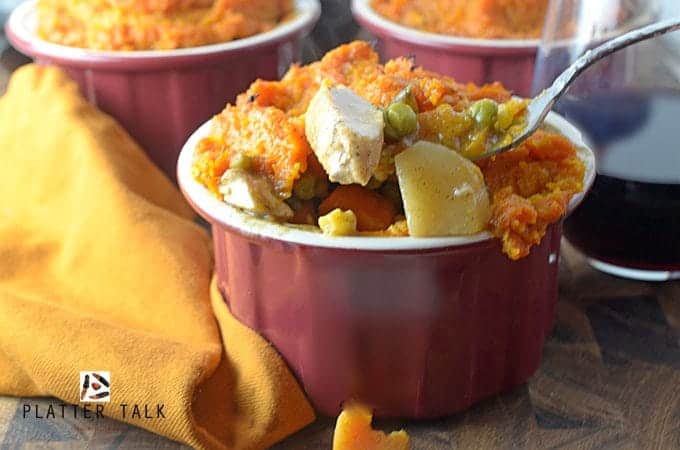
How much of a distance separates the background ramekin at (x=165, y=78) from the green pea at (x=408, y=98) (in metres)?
0.60

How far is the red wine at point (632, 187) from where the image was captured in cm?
119

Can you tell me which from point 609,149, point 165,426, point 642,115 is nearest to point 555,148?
point 609,149

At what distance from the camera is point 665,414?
1.02 meters

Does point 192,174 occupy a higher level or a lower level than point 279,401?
higher

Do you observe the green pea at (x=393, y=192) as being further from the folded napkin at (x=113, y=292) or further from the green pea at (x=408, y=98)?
the folded napkin at (x=113, y=292)

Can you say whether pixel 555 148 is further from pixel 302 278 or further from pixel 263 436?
pixel 263 436

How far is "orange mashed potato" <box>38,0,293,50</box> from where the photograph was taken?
150cm

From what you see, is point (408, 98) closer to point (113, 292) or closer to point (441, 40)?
point (113, 292)

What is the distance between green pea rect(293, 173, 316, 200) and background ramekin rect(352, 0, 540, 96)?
70cm

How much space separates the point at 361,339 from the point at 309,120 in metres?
0.25

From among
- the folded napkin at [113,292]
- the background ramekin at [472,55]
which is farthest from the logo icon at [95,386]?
the background ramekin at [472,55]

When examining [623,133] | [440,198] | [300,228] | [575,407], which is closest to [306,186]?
[300,228]

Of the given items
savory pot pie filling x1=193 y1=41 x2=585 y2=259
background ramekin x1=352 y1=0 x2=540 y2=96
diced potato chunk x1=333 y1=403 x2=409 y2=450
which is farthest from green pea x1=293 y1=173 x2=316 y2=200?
background ramekin x1=352 y1=0 x2=540 y2=96

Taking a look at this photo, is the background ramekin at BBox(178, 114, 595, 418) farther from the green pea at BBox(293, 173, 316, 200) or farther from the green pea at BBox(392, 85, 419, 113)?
the green pea at BBox(392, 85, 419, 113)
